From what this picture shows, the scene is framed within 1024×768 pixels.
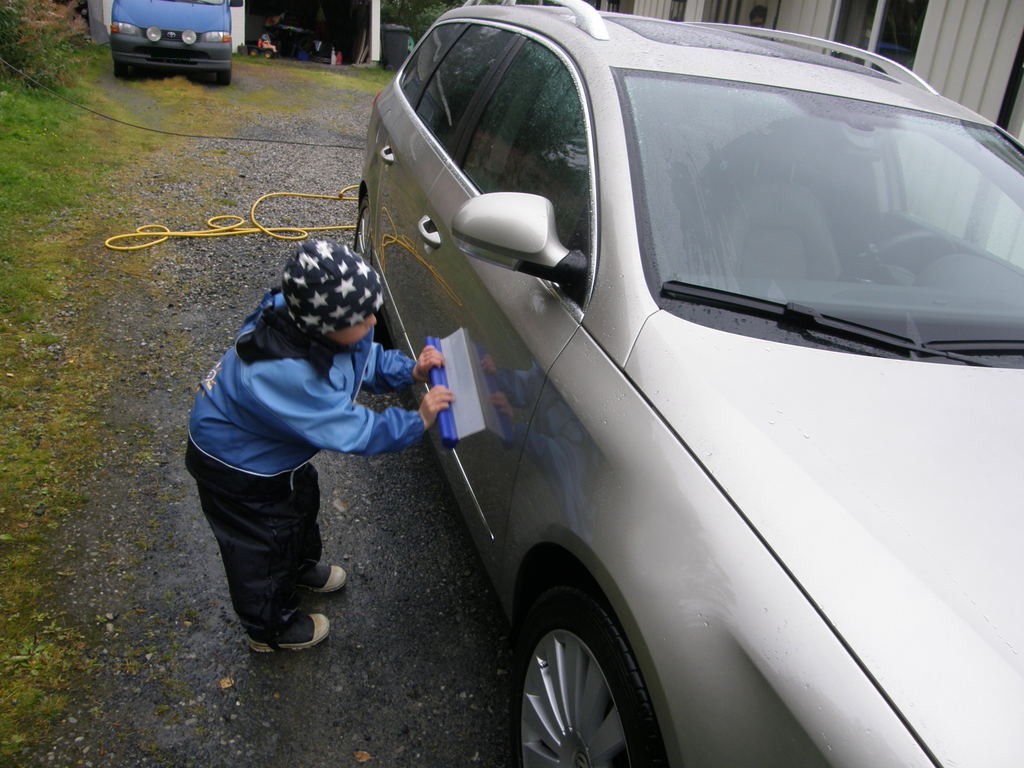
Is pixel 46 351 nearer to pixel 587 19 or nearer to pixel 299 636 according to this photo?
pixel 299 636

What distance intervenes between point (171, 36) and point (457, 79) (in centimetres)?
973

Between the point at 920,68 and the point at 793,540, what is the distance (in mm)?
7370

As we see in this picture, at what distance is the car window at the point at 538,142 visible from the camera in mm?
2146

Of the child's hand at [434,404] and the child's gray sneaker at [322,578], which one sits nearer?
the child's hand at [434,404]

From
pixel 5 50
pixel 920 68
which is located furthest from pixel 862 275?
pixel 5 50

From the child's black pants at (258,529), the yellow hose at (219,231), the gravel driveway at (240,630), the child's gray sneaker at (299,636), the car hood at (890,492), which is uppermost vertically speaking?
the car hood at (890,492)

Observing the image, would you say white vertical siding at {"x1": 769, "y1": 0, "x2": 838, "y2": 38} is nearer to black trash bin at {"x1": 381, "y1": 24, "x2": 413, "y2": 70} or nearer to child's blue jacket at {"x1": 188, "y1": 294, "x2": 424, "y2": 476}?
child's blue jacket at {"x1": 188, "y1": 294, "x2": 424, "y2": 476}

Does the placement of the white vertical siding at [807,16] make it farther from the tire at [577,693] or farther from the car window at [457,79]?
the tire at [577,693]

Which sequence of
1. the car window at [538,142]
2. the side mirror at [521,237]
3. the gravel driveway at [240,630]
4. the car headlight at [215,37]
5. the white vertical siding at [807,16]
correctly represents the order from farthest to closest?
the car headlight at [215,37] < the white vertical siding at [807,16] < the gravel driveway at [240,630] < the car window at [538,142] < the side mirror at [521,237]

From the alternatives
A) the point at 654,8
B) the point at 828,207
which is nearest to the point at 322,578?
the point at 828,207

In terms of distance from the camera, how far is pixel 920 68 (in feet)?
24.0

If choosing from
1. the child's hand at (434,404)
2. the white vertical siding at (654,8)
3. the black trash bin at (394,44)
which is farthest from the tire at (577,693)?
the black trash bin at (394,44)

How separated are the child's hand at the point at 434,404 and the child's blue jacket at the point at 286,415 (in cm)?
2

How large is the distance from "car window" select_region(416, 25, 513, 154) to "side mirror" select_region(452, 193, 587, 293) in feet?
3.33
